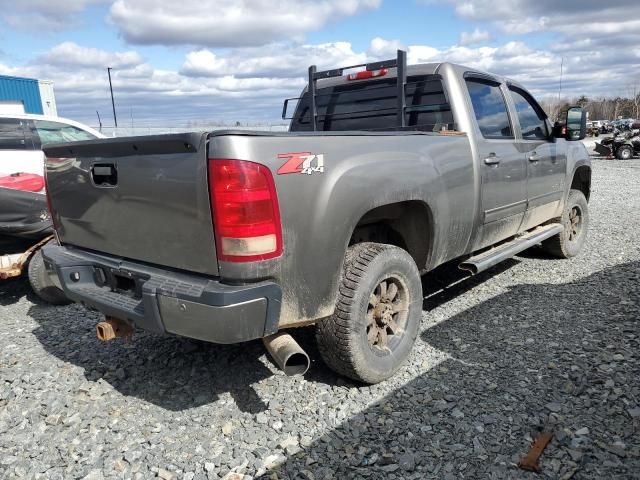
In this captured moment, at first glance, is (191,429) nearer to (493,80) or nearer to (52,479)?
(52,479)

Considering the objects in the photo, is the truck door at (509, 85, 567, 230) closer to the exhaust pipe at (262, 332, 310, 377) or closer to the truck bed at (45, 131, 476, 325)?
the truck bed at (45, 131, 476, 325)

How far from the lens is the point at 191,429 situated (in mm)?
2846

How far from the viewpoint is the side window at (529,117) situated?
4848 millimetres

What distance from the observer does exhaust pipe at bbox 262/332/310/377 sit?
2.58 m

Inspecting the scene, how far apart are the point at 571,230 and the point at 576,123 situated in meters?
1.47

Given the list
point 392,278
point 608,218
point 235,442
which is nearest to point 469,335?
point 392,278

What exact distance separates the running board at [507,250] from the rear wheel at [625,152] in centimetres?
1964

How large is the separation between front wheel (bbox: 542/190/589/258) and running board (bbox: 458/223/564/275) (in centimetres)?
36

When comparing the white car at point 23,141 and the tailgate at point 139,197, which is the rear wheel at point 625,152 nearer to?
the white car at point 23,141

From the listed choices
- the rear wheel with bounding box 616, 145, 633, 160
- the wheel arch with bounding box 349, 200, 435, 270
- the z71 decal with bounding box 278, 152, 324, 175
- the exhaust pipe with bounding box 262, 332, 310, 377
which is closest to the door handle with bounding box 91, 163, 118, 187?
the z71 decal with bounding box 278, 152, 324, 175

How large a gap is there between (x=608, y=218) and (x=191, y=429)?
8097 mm

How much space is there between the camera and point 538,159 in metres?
Result: 4.82

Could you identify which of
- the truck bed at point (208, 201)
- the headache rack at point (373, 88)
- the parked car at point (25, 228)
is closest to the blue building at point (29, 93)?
the parked car at point (25, 228)

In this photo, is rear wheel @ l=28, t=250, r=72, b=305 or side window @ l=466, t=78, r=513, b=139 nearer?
side window @ l=466, t=78, r=513, b=139
